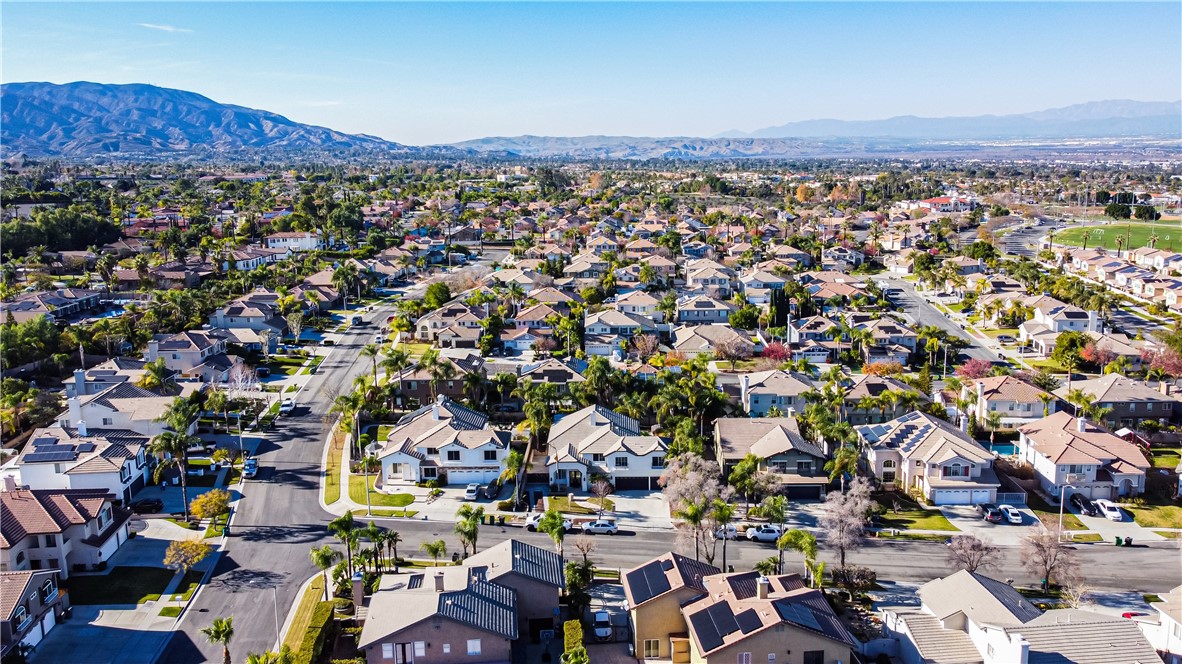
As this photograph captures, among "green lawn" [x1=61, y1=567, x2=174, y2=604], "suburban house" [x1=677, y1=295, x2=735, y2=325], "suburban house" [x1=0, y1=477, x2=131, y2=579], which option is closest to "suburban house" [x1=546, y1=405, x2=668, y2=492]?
"green lawn" [x1=61, y1=567, x2=174, y2=604]

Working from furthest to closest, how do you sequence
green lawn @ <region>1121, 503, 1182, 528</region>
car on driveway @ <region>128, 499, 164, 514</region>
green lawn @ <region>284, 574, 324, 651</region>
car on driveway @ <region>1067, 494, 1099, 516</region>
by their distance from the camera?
car on driveway @ <region>1067, 494, 1099, 516</region> → car on driveway @ <region>128, 499, 164, 514</region> → green lawn @ <region>1121, 503, 1182, 528</region> → green lawn @ <region>284, 574, 324, 651</region>

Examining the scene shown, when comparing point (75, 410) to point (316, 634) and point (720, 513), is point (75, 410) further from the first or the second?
point (720, 513)

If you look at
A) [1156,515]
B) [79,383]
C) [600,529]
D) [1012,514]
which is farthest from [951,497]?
[79,383]

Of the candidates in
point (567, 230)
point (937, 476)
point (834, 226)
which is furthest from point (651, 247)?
point (937, 476)

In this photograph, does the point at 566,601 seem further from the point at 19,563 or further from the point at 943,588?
the point at 19,563

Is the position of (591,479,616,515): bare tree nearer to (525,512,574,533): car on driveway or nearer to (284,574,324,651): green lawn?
(525,512,574,533): car on driveway

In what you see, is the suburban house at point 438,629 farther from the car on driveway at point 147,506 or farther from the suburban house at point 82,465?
the suburban house at point 82,465
